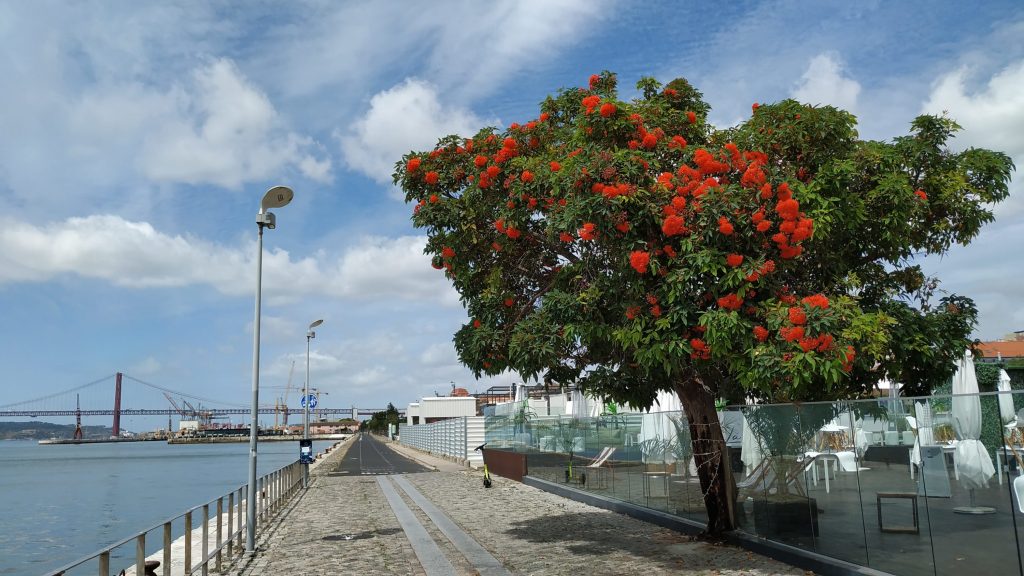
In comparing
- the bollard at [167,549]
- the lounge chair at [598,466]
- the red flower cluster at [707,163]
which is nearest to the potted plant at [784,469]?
the red flower cluster at [707,163]

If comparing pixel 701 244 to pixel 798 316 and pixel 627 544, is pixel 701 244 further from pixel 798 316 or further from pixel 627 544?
pixel 627 544

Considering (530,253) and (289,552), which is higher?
(530,253)

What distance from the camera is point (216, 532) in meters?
11.2

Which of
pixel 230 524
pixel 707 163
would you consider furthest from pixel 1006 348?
pixel 230 524

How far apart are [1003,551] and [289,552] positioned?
32.0 ft

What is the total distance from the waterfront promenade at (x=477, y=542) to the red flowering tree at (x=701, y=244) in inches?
65.2

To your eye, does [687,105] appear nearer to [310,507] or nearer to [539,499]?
[539,499]

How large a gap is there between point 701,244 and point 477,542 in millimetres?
6906

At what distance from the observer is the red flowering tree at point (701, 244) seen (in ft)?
28.2

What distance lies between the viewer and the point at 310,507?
19.4 metres

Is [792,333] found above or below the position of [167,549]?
above

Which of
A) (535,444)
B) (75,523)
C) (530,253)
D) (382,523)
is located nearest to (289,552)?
(382,523)

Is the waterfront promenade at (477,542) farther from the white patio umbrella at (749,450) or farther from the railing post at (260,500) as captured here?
the white patio umbrella at (749,450)

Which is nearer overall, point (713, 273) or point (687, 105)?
point (713, 273)
